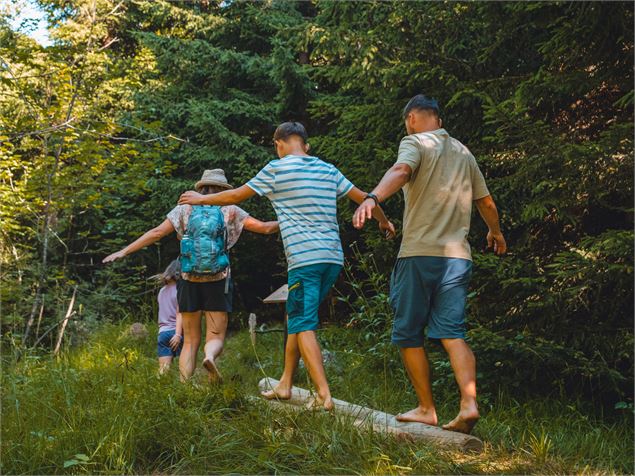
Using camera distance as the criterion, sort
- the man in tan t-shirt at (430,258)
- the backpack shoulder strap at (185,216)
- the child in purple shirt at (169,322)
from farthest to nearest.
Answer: the child in purple shirt at (169,322)
the backpack shoulder strap at (185,216)
the man in tan t-shirt at (430,258)

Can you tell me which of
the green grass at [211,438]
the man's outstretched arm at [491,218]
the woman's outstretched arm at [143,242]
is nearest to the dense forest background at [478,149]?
the man's outstretched arm at [491,218]

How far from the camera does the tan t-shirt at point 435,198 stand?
4.21 meters

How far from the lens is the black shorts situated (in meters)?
5.55

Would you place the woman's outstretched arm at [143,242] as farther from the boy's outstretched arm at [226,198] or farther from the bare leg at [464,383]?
the bare leg at [464,383]

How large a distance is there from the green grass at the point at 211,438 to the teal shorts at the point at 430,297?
2.33ft

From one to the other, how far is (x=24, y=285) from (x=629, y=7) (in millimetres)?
8642

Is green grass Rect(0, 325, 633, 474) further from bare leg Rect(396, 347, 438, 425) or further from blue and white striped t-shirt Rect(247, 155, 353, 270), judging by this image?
blue and white striped t-shirt Rect(247, 155, 353, 270)

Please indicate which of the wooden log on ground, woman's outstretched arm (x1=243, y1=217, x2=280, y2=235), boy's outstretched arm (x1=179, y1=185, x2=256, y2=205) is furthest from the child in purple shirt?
the wooden log on ground

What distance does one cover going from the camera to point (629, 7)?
17.3 ft

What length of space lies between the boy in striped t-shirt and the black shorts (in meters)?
1.18

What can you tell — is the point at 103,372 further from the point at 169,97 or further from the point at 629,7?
the point at 169,97

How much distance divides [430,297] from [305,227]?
3.20 ft

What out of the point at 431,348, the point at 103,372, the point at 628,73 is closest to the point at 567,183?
the point at 628,73

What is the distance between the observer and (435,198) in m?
4.24
